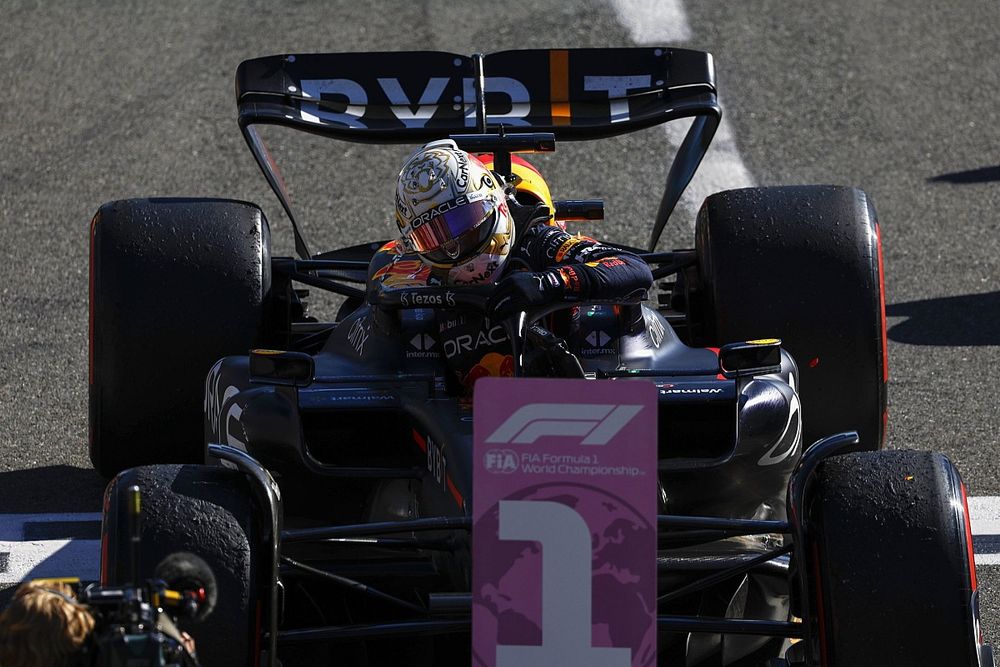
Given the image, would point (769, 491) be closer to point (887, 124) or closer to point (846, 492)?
point (846, 492)

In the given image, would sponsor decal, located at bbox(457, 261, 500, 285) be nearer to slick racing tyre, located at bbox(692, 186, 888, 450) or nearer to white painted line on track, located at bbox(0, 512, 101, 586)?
slick racing tyre, located at bbox(692, 186, 888, 450)

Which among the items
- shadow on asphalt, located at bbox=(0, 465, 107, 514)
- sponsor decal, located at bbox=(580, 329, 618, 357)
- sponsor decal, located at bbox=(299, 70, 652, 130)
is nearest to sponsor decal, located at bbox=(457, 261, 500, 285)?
sponsor decal, located at bbox=(580, 329, 618, 357)

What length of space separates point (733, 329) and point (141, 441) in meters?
2.07

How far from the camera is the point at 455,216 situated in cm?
484

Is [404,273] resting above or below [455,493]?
above

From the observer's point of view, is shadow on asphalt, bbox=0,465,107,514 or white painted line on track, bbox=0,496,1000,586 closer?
white painted line on track, bbox=0,496,1000,586

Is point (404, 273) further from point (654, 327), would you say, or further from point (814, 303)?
point (814, 303)

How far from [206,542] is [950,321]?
486cm

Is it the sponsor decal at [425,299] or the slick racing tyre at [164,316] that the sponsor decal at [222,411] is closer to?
the slick racing tyre at [164,316]

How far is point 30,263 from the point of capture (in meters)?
8.45

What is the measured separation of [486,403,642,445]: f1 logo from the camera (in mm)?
3492

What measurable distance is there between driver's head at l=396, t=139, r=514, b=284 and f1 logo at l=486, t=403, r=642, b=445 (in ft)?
4.70

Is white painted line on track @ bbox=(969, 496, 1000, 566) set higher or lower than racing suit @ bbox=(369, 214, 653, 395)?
lower

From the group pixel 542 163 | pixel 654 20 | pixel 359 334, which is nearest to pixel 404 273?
pixel 359 334
